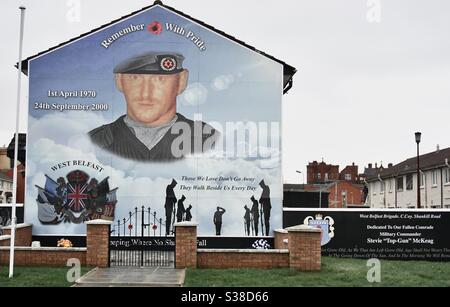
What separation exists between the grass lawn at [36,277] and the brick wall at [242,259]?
11.6ft

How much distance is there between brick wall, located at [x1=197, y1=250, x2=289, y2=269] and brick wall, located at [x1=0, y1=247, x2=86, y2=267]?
3.73 meters

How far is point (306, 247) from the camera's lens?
1634cm

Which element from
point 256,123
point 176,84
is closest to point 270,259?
point 256,123

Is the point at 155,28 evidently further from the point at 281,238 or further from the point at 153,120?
the point at 281,238

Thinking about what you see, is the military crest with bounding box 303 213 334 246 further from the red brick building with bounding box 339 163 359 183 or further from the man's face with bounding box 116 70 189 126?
the red brick building with bounding box 339 163 359 183

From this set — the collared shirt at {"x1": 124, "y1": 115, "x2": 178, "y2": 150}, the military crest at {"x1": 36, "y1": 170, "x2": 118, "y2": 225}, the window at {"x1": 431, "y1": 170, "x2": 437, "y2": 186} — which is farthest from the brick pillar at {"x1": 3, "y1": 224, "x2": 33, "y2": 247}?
the window at {"x1": 431, "y1": 170, "x2": 437, "y2": 186}

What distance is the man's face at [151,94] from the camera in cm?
2373

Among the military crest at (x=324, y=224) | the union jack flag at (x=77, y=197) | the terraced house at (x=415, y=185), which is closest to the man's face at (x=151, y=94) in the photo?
the union jack flag at (x=77, y=197)

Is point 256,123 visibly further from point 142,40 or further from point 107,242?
point 107,242

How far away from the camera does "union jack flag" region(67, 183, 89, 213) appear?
77.4ft

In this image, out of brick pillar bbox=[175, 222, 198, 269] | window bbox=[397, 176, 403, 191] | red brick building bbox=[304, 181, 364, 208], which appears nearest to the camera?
brick pillar bbox=[175, 222, 198, 269]

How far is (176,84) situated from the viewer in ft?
78.2
